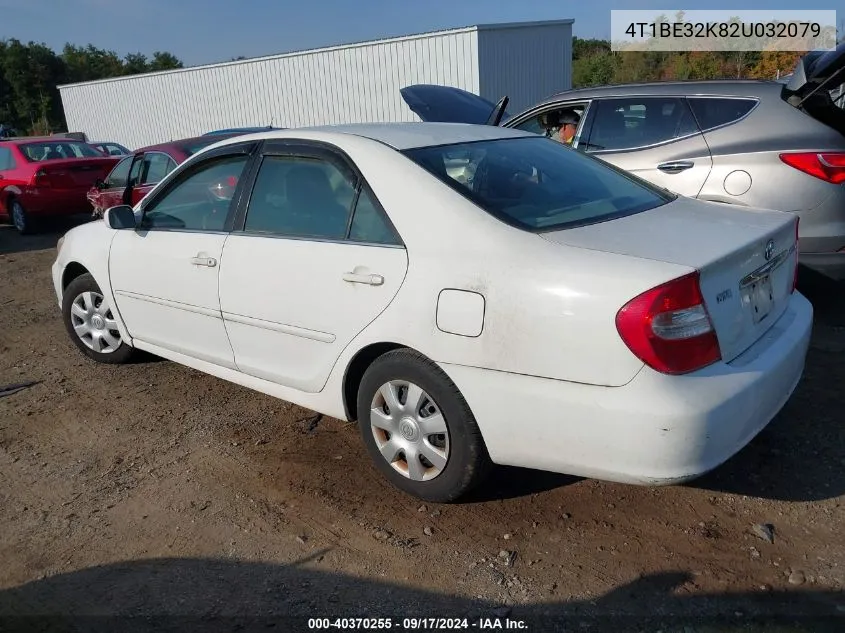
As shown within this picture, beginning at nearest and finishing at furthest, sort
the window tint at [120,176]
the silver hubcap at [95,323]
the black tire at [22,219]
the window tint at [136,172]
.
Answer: the silver hubcap at [95,323] → the window tint at [136,172] → the window tint at [120,176] → the black tire at [22,219]

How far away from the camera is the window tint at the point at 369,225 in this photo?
10.5ft

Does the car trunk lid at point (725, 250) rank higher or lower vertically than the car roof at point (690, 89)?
lower

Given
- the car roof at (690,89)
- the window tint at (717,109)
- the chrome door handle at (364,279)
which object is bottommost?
the chrome door handle at (364,279)

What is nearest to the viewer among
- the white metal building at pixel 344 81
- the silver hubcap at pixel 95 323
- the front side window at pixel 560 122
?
the silver hubcap at pixel 95 323

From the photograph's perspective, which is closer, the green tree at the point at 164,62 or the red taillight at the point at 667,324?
the red taillight at the point at 667,324

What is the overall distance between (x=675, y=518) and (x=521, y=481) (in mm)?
701

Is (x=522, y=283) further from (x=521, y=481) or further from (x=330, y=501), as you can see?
(x=330, y=501)

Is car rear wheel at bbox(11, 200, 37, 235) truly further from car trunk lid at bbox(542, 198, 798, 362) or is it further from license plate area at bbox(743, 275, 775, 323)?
license plate area at bbox(743, 275, 775, 323)

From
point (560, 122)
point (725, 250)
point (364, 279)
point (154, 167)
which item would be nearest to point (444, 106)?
point (560, 122)

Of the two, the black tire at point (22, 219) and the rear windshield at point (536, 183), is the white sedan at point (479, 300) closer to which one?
the rear windshield at point (536, 183)

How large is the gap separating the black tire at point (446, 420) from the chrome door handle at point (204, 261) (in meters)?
1.19

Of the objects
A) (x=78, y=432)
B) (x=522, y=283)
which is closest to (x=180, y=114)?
(x=78, y=432)

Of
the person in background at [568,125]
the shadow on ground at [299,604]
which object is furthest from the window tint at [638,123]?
the shadow on ground at [299,604]

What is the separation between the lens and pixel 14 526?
334cm
